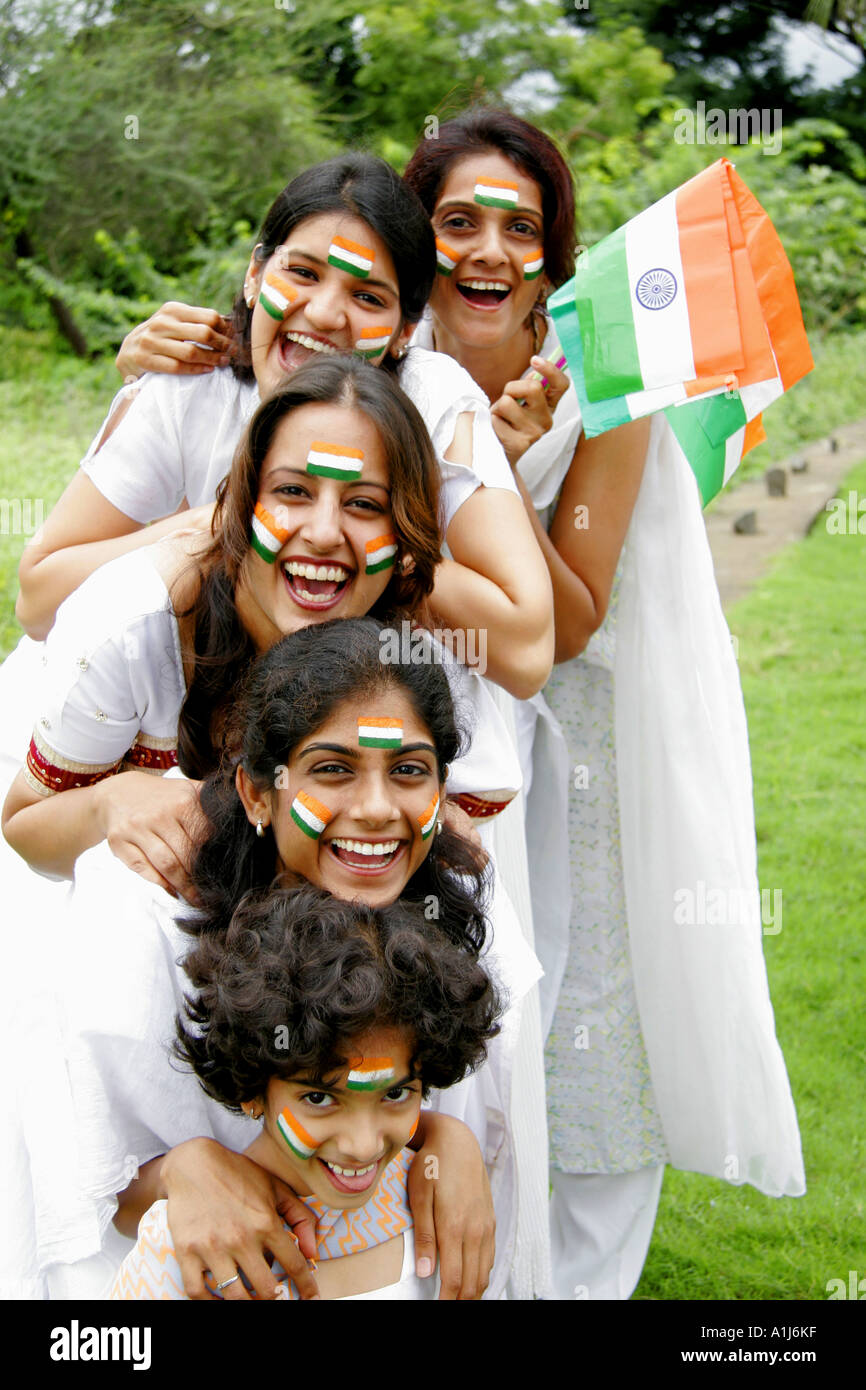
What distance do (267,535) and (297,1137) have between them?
88cm

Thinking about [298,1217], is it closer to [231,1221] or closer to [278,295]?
[231,1221]

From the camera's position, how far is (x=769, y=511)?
947 cm

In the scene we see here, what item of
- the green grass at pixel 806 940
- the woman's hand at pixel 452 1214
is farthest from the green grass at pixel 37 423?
the woman's hand at pixel 452 1214

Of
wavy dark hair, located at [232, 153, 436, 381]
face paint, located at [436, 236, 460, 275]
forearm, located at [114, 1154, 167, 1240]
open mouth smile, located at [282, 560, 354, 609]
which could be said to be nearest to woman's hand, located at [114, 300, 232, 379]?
wavy dark hair, located at [232, 153, 436, 381]

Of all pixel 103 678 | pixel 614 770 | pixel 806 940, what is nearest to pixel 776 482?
pixel 806 940

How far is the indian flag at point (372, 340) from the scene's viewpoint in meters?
2.65

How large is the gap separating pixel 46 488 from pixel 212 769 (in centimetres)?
576

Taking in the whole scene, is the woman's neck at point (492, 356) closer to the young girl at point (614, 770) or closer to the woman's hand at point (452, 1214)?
the young girl at point (614, 770)

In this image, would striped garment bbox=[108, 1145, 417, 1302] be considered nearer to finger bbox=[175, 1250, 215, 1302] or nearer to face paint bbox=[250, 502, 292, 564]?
finger bbox=[175, 1250, 215, 1302]

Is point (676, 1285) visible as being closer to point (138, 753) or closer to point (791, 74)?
point (138, 753)

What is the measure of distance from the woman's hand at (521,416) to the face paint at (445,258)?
0.29 meters

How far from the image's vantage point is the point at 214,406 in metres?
2.84

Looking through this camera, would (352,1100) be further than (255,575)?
No
